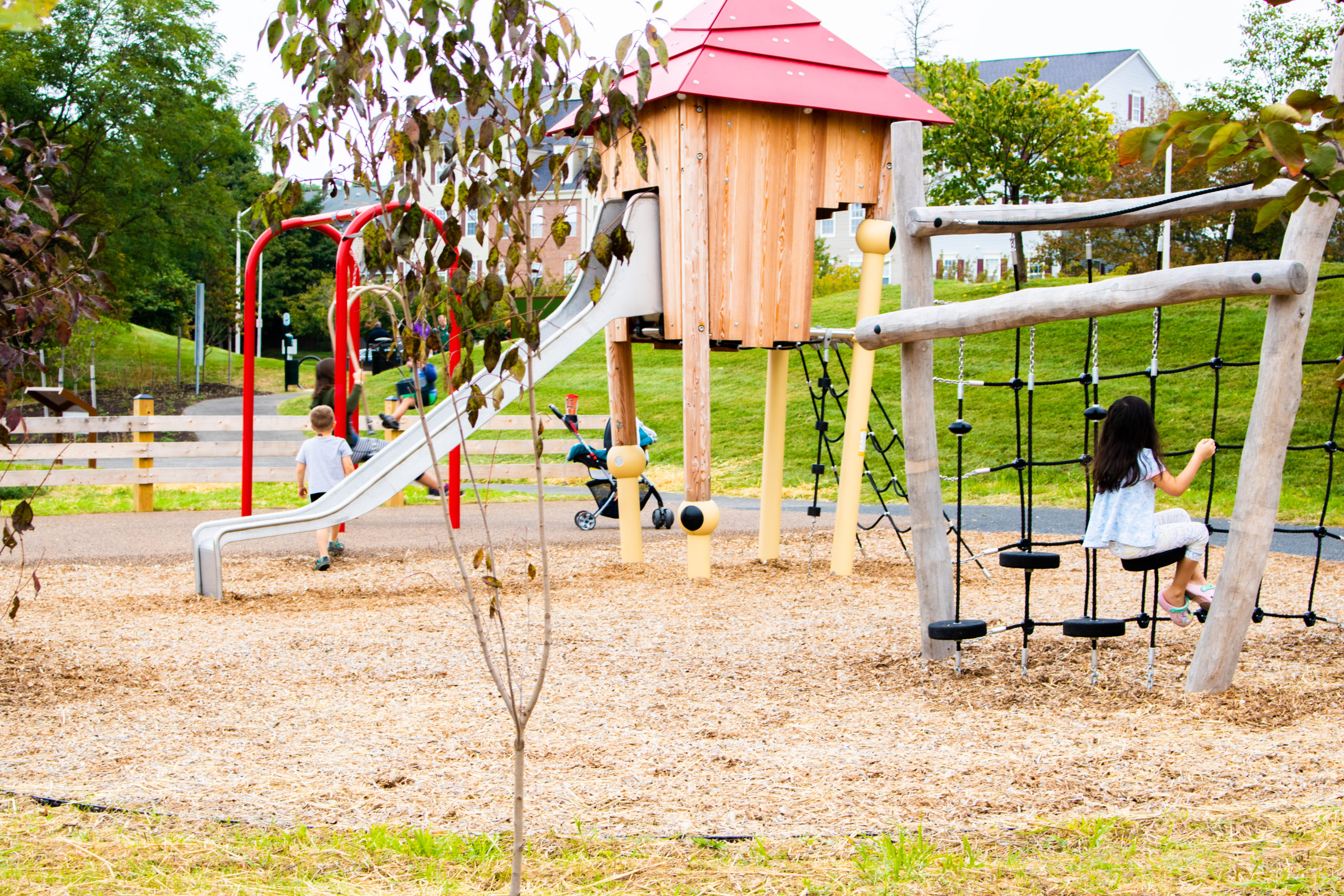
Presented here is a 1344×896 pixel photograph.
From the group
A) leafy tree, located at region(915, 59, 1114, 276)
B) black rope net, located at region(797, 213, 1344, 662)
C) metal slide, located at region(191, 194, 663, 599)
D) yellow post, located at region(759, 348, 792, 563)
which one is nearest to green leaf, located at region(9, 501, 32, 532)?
black rope net, located at region(797, 213, 1344, 662)

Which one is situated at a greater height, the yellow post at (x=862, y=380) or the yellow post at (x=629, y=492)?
the yellow post at (x=862, y=380)

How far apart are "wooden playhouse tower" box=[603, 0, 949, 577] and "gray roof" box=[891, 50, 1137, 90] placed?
4078 cm

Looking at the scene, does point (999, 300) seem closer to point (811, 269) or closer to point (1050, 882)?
point (1050, 882)

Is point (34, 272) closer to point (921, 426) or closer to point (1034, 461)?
point (921, 426)

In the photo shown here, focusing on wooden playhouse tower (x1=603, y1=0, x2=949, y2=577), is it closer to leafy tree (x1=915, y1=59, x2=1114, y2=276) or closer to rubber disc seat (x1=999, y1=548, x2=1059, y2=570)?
rubber disc seat (x1=999, y1=548, x2=1059, y2=570)

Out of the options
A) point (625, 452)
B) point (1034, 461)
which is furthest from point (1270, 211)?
point (625, 452)

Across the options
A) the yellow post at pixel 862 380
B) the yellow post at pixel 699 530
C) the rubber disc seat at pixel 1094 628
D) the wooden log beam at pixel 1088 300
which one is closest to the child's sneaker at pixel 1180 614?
the rubber disc seat at pixel 1094 628

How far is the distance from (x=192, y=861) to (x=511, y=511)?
389 inches

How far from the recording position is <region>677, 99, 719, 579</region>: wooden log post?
306 inches

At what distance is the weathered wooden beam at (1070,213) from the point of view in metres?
4.99

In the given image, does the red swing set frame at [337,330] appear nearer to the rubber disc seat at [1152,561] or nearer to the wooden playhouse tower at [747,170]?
the wooden playhouse tower at [747,170]

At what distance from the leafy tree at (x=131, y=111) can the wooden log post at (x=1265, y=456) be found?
26.3 metres

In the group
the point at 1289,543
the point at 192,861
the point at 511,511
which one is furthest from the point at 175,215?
the point at 192,861

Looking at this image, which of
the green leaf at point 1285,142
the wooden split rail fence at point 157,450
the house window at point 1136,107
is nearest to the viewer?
the green leaf at point 1285,142
